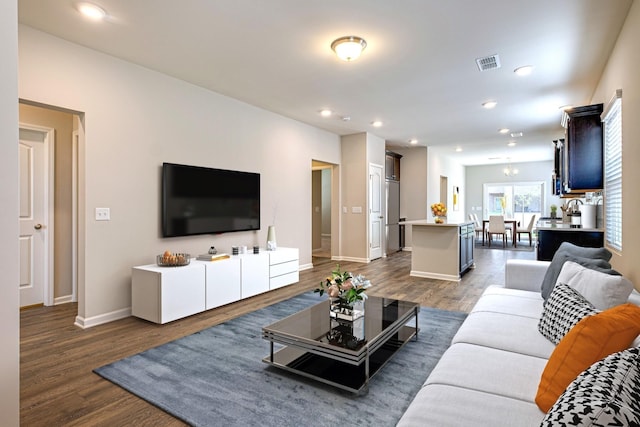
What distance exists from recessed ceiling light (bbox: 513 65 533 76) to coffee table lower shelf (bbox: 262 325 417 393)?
10.5 feet

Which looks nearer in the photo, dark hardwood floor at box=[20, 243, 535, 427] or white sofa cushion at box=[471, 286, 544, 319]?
dark hardwood floor at box=[20, 243, 535, 427]

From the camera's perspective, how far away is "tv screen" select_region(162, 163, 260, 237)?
12.9ft

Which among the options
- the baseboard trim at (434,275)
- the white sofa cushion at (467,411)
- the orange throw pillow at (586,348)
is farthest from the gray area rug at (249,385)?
the baseboard trim at (434,275)

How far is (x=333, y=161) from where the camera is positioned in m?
7.05

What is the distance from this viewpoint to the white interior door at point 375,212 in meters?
7.25

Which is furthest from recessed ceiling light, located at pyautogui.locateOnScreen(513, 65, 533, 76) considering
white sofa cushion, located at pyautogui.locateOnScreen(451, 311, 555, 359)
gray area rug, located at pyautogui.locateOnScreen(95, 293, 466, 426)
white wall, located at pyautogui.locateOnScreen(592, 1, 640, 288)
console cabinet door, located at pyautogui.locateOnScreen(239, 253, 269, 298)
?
console cabinet door, located at pyautogui.locateOnScreen(239, 253, 269, 298)

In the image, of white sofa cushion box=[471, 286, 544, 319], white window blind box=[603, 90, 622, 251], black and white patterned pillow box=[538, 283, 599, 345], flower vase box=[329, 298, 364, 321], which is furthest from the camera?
white window blind box=[603, 90, 622, 251]

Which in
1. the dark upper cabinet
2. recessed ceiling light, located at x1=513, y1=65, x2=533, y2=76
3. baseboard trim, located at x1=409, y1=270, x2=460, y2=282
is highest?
recessed ceiling light, located at x1=513, y1=65, x2=533, y2=76

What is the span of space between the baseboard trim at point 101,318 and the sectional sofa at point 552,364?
128 inches

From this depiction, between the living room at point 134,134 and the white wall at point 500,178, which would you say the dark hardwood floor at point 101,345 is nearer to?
the living room at point 134,134

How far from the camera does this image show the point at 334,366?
2.38 metres

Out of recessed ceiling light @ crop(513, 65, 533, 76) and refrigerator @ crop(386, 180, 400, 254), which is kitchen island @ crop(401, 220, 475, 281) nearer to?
recessed ceiling light @ crop(513, 65, 533, 76)

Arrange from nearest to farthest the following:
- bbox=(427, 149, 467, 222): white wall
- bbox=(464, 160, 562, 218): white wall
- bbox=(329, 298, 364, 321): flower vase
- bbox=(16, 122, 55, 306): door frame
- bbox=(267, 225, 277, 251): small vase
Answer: bbox=(329, 298, 364, 321): flower vase
bbox=(16, 122, 55, 306): door frame
bbox=(267, 225, 277, 251): small vase
bbox=(427, 149, 467, 222): white wall
bbox=(464, 160, 562, 218): white wall

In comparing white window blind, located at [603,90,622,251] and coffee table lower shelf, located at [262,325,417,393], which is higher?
white window blind, located at [603,90,622,251]
